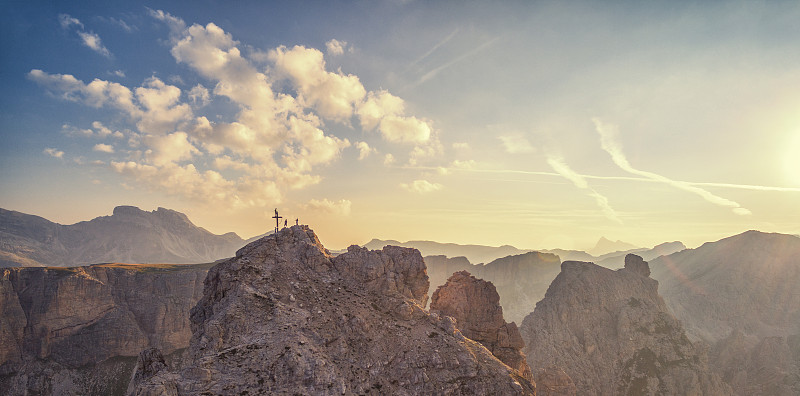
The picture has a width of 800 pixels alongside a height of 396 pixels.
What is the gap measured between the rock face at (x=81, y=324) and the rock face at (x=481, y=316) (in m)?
146

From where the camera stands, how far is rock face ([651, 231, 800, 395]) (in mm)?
127438

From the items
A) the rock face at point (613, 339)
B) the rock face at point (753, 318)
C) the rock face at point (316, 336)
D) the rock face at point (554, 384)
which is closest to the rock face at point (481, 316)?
the rock face at point (554, 384)

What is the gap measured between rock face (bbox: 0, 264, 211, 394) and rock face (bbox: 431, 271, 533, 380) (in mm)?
145932

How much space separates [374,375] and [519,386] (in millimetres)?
20353

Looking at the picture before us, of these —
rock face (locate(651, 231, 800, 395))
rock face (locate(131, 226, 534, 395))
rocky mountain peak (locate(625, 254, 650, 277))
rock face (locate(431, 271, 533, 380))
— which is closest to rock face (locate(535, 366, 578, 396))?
rock face (locate(431, 271, 533, 380))

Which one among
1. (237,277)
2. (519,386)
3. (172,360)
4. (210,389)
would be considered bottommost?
(172,360)

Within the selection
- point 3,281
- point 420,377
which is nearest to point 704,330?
point 420,377

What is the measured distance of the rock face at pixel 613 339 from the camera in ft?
370

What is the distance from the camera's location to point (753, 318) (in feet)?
569

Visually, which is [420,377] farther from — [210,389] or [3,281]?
[3,281]

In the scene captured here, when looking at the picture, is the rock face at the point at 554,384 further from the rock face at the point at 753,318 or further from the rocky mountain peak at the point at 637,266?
the rocky mountain peak at the point at 637,266

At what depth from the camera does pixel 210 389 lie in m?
34.8

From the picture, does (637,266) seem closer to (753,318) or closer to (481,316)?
(753,318)

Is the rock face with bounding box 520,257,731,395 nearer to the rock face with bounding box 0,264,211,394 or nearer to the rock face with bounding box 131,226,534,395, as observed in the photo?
the rock face with bounding box 131,226,534,395
